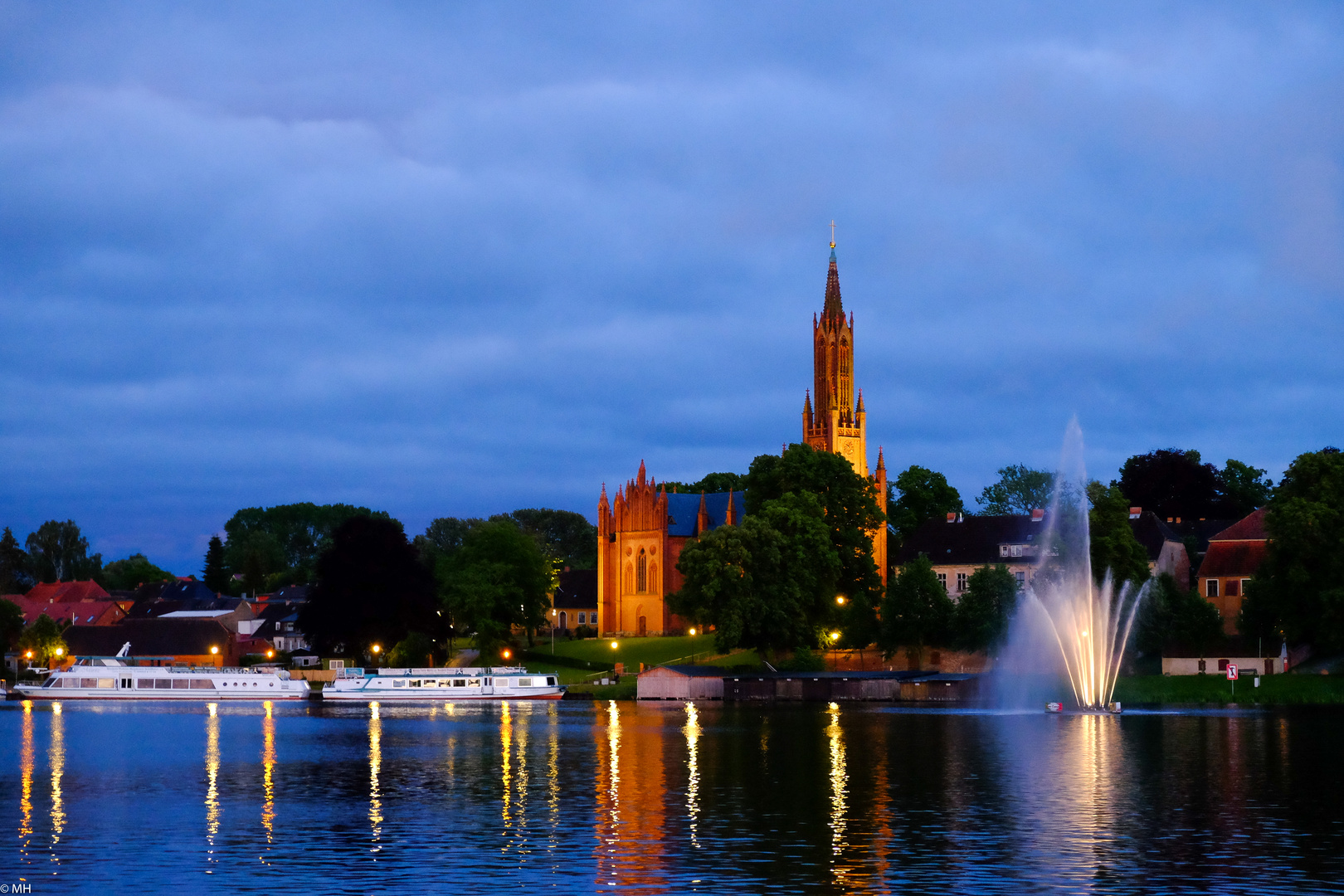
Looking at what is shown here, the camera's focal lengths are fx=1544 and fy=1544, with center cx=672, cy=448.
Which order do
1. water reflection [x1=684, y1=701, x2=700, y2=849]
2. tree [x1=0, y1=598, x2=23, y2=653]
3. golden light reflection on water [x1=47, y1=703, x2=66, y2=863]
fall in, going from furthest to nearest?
tree [x1=0, y1=598, x2=23, y2=653]
water reflection [x1=684, y1=701, x2=700, y2=849]
golden light reflection on water [x1=47, y1=703, x2=66, y2=863]

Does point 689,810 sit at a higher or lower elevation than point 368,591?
lower

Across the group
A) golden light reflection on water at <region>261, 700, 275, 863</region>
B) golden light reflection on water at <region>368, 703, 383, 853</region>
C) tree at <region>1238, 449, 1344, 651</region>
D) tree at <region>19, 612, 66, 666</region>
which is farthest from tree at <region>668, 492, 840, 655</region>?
tree at <region>19, 612, 66, 666</region>

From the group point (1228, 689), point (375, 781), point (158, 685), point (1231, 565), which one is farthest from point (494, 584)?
point (375, 781)

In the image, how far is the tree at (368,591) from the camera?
119250 millimetres

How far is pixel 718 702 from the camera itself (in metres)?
105

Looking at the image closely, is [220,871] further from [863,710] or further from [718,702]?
[718,702]

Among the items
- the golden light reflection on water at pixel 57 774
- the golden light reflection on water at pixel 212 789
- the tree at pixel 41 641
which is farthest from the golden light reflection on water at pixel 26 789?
the tree at pixel 41 641

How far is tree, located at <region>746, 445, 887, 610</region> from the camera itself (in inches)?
4788

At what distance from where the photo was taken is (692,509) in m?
151

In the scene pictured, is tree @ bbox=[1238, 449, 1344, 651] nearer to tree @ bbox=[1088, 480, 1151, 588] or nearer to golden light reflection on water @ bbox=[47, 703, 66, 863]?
tree @ bbox=[1088, 480, 1151, 588]

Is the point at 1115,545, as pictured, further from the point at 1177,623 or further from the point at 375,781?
the point at 375,781

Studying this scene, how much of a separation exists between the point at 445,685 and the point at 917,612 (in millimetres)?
35738

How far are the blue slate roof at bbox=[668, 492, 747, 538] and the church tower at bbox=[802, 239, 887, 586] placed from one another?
13177 millimetres

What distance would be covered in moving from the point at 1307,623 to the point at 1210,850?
60772mm
